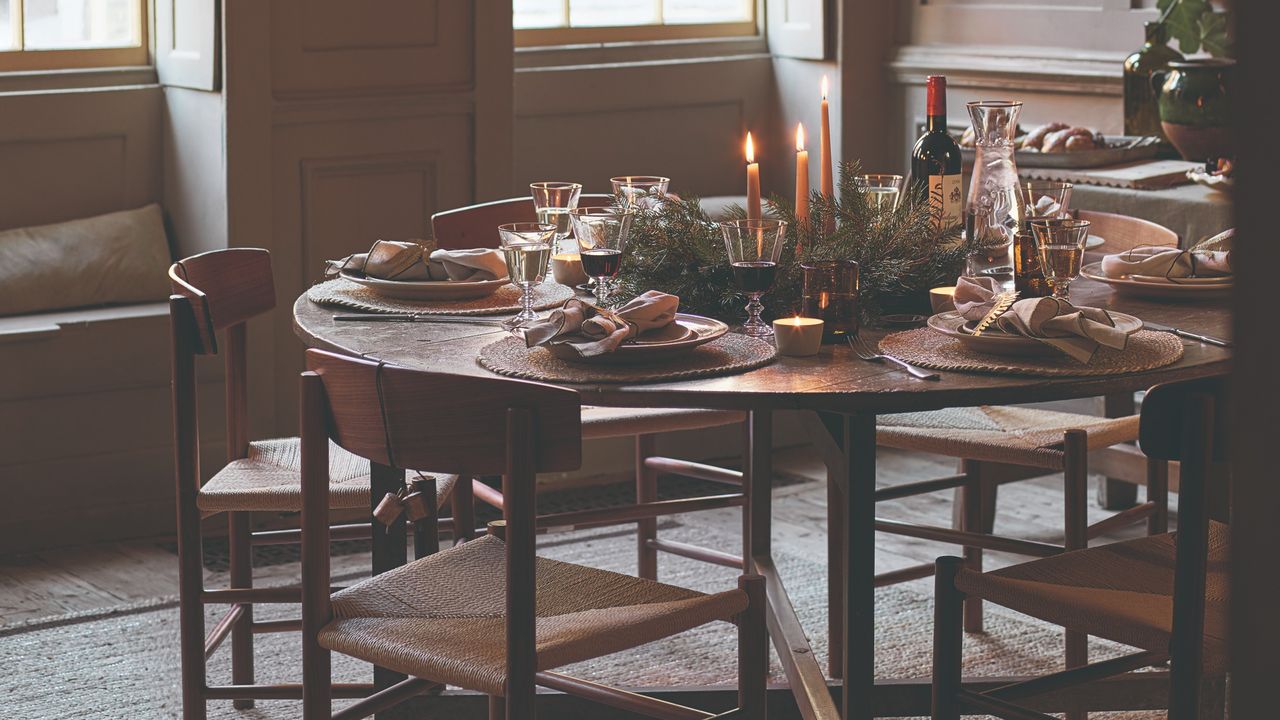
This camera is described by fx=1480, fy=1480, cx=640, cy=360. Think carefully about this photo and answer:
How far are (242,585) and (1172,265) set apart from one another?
5.24 ft

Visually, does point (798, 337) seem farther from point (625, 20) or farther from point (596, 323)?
point (625, 20)

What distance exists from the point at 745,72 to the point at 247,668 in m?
2.70

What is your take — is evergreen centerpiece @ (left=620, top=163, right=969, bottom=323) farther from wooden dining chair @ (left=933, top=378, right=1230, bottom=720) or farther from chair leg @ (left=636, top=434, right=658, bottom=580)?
chair leg @ (left=636, top=434, right=658, bottom=580)

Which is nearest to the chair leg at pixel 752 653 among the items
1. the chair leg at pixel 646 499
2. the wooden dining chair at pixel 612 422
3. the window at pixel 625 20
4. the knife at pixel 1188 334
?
the knife at pixel 1188 334

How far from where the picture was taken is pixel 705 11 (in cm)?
464

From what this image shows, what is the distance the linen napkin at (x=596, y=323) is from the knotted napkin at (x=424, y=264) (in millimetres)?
454

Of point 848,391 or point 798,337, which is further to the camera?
point 798,337

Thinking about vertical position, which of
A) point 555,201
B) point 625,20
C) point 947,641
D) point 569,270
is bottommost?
point 947,641

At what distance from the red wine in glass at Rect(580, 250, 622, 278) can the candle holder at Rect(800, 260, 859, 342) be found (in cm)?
26

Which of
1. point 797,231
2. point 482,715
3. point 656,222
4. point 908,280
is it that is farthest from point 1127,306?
point 482,715

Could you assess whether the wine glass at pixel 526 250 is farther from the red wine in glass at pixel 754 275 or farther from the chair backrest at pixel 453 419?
the chair backrest at pixel 453 419

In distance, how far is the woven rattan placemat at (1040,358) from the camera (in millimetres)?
1773

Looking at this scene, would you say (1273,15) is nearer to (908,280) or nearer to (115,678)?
(908,280)

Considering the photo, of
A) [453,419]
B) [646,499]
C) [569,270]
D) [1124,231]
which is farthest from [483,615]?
[1124,231]
